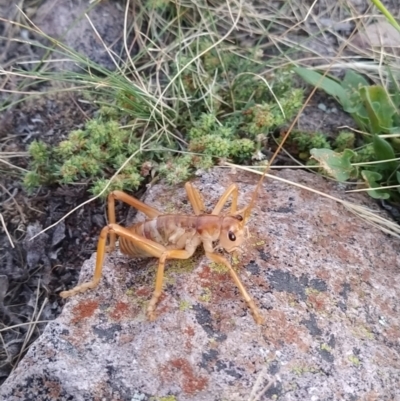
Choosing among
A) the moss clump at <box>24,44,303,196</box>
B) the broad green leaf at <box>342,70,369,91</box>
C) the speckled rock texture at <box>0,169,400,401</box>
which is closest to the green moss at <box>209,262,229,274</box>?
the speckled rock texture at <box>0,169,400,401</box>

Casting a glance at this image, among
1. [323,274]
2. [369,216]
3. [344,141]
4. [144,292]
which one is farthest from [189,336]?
[344,141]

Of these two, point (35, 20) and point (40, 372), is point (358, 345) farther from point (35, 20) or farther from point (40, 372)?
point (35, 20)

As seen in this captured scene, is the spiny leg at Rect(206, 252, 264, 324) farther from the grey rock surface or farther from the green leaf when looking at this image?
the grey rock surface

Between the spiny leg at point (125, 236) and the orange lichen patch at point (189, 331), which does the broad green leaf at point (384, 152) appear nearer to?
the spiny leg at point (125, 236)

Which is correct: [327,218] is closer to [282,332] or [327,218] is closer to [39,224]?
[282,332]

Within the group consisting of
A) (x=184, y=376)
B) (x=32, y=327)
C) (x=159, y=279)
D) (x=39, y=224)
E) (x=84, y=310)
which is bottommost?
(x=32, y=327)

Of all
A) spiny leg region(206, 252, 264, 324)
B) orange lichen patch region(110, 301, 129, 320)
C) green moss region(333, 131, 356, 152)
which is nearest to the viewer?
spiny leg region(206, 252, 264, 324)
